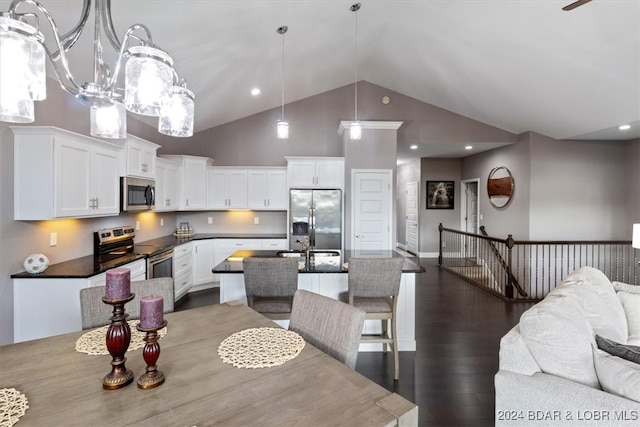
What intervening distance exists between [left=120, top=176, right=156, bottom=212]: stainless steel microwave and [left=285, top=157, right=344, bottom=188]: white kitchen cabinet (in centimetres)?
220

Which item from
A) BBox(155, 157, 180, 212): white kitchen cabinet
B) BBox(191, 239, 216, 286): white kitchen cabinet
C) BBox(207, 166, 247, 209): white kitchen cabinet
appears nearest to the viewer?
BBox(155, 157, 180, 212): white kitchen cabinet

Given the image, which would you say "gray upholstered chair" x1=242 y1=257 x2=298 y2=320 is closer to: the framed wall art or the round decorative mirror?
the round decorative mirror

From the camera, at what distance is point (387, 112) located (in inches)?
247

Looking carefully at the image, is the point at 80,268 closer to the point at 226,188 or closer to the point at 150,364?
the point at 150,364

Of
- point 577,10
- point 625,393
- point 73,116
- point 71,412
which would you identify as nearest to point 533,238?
point 577,10

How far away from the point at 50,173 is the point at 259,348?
2.56m

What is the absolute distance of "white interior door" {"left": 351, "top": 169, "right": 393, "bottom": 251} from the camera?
17.8ft

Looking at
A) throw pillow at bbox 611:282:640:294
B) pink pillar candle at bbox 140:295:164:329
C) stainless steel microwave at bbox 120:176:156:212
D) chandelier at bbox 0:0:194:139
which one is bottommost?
throw pillow at bbox 611:282:640:294

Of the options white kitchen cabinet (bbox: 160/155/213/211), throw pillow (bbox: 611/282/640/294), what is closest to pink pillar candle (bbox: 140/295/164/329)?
throw pillow (bbox: 611/282/640/294)

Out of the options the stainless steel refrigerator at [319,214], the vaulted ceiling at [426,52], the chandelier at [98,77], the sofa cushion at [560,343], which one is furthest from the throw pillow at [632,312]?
the stainless steel refrigerator at [319,214]

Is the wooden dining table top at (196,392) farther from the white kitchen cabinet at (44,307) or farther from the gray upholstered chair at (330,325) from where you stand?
the white kitchen cabinet at (44,307)

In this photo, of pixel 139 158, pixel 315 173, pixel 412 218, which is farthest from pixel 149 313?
pixel 412 218

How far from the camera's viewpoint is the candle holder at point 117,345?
1.07 metres

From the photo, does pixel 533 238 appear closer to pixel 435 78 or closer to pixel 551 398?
pixel 435 78
